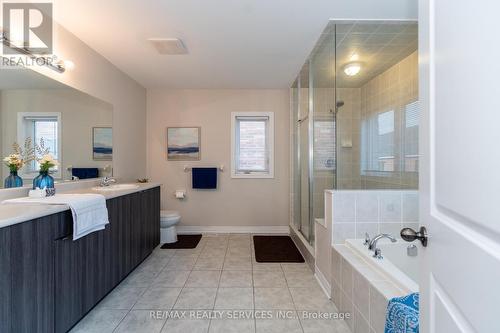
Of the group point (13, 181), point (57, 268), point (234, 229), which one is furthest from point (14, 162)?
point (234, 229)

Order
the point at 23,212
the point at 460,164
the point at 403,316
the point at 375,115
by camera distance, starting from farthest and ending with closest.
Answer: the point at 375,115 → the point at 23,212 → the point at 403,316 → the point at 460,164

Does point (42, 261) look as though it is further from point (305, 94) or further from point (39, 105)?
point (305, 94)

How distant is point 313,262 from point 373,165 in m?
1.38

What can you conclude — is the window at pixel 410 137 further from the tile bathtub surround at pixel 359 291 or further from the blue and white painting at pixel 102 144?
the blue and white painting at pixel 102 144

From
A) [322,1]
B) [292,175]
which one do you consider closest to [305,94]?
[292,175]

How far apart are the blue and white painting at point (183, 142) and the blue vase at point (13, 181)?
85.9 inches

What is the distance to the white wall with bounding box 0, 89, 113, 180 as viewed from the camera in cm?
176

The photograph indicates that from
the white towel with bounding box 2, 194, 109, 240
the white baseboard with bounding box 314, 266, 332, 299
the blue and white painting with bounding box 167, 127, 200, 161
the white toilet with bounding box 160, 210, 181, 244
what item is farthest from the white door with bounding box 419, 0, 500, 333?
the blue and white painting with bounding box 167, 127, 200, 161

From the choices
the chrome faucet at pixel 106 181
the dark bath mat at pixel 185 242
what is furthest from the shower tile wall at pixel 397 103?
the chrome faucet at pixel 106 181

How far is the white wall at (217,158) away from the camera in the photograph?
12.9 feet

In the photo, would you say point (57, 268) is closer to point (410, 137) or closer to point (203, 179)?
point (203, 179)

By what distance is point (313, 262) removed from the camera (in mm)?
2520

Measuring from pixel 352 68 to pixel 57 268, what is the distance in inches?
121

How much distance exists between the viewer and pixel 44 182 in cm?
187
